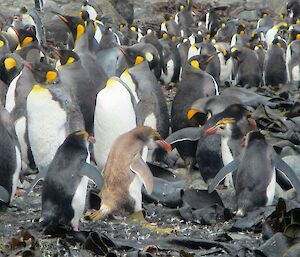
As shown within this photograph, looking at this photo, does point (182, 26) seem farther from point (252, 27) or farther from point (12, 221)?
point (12, 221)

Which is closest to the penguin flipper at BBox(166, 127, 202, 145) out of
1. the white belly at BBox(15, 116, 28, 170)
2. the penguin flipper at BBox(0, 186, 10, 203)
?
the white belly at BBox(15, 116, 28, 170)

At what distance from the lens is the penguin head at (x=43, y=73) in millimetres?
7801

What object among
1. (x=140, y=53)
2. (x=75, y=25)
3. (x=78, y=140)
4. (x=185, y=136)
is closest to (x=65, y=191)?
(x=78, y=140)

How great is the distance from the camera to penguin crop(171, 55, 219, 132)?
9.02 metres

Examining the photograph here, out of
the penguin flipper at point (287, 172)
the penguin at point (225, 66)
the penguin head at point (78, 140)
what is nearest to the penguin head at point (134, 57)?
the penguin flipper at point (287, 172)

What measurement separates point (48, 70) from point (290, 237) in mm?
3261

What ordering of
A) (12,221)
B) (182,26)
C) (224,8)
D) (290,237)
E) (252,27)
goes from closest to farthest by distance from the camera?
1. (290,237)
2. (12,221)
3. (182,26)
4. (252,27)
5. (224,8)

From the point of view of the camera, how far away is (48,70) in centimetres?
784

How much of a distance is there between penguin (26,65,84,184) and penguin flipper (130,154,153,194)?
1449mm

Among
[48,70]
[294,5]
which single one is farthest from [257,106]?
[294,5]

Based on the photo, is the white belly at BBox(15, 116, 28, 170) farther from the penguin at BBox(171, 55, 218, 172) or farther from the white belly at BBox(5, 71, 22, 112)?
the penguin at BBox(171, 55, 218, 172)

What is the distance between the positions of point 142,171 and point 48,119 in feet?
5.25

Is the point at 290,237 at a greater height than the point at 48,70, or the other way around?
the point at 48,70

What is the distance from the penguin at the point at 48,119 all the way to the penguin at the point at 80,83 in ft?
3.74
